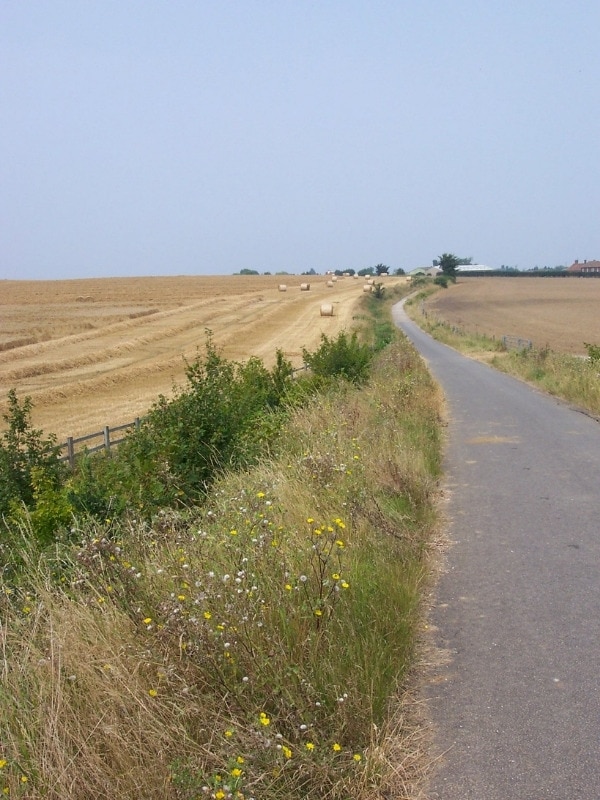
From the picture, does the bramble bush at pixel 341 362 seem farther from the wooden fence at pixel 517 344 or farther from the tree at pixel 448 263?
the tree at pixel 448 263

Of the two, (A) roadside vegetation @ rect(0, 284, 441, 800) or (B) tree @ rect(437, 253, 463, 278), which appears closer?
(A) roadside vegetation @ rect(0, 284, 441, 800)

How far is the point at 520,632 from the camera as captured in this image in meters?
5.39

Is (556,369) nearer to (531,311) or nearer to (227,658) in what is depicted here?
(227,658)

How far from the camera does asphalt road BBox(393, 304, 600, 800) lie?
389 cm

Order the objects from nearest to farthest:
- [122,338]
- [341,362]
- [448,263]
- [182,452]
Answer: [182,452] < [341,362] < [122,338] < [448,263]

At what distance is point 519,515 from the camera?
8391mm

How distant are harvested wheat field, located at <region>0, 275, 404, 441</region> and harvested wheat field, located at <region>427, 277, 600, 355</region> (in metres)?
10.7

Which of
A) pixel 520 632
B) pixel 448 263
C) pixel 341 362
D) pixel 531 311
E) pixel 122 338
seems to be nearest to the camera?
pixel 520 632

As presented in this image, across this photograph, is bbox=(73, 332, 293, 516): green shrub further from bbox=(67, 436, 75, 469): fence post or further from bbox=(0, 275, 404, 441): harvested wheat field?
bbox=(0, 275, 404, 441): harvested wheat field

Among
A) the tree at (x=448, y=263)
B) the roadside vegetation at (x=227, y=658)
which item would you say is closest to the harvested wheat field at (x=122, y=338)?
the roadside vegetation at (x=227, y=658)

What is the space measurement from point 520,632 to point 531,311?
79.4 m

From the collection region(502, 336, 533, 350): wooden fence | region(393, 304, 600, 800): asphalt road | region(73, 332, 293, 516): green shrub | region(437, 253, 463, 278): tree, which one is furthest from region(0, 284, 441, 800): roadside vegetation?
region(437, 253, 463, 278): tree

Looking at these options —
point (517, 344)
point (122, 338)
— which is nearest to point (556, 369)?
point (517, 344)

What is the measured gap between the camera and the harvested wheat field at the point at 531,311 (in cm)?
5406
